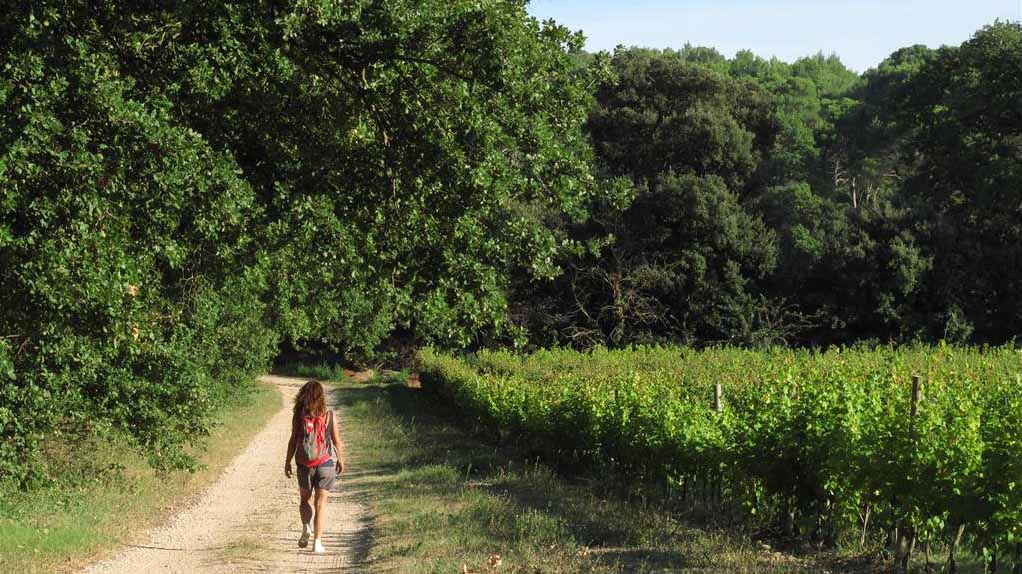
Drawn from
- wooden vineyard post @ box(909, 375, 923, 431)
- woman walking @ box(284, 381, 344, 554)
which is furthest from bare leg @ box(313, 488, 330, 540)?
wooden vineyard post @ box(909, 375, 923, 431)

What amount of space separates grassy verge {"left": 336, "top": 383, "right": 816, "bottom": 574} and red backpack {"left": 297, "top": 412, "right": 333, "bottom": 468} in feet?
3.83

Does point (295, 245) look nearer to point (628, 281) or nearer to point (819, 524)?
point (819, 524)

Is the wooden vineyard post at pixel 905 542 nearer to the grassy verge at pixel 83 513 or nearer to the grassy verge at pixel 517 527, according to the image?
the grassy verge at pixel 517 527

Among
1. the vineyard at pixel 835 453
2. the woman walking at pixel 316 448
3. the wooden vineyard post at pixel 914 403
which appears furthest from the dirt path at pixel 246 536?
the wooden vineyard post at pixel 914 403

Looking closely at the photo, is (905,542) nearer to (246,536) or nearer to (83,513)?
(246,536)

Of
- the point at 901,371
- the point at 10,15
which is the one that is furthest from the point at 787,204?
the point at 10,15

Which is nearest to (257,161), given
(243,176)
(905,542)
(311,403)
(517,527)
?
(243,176)

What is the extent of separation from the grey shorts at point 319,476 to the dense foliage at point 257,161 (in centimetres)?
178

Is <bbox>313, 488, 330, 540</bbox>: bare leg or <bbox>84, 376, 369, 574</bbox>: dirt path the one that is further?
<bbox>313, 488, 330, 540</bbox>: bare leg

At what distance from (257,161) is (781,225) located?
39.9 m

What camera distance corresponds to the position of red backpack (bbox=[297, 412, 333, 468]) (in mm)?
10539

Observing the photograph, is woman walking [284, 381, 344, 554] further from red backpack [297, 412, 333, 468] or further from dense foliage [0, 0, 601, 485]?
dense foliage [0, 0, 601, 485]

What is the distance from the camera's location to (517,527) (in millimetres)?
11234

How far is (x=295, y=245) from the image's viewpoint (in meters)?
11.1
